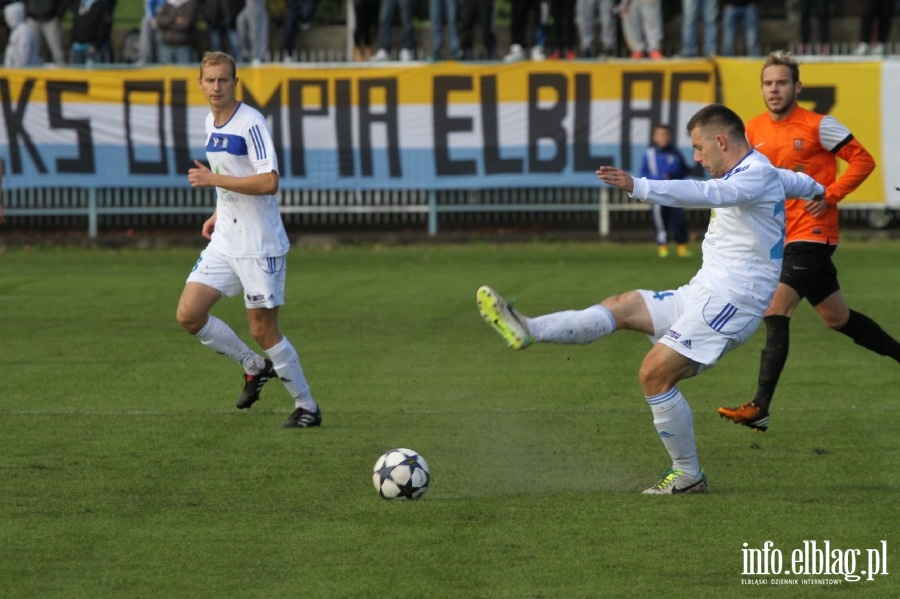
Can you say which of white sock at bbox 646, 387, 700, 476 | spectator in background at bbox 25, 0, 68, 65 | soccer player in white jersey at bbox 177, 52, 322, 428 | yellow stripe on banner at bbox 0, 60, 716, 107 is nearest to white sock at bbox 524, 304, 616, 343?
→ white sock at bbox 646, 387, 700, 476

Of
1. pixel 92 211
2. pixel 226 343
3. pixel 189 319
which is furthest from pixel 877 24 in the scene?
pixel 189 319

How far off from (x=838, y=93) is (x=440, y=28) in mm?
6691

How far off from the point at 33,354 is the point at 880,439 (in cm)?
726

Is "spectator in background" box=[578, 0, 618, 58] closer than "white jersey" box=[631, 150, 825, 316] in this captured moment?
No

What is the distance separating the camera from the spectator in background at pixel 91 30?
24.7 metres

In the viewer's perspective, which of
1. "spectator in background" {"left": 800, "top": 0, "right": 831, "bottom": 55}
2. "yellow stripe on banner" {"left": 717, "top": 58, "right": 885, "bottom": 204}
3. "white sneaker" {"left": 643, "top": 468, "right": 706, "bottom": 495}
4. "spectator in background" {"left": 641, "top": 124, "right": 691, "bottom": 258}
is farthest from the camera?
"spectator in background" {"left": 800, "top": 0, "right": 831, "bottom": 55}

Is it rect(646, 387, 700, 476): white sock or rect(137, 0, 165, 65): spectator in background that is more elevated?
rect(137, 0, 165, 65): spectator in background

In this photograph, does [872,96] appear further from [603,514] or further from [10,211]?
[603,514]

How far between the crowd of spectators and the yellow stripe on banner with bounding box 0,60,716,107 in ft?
2.13

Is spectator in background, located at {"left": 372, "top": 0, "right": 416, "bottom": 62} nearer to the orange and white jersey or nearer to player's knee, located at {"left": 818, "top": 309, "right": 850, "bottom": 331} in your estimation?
player's knee, located at {"left": 818, "top": 309, "right": 850, "bottom": 331}

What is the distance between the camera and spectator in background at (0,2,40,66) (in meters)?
24.8

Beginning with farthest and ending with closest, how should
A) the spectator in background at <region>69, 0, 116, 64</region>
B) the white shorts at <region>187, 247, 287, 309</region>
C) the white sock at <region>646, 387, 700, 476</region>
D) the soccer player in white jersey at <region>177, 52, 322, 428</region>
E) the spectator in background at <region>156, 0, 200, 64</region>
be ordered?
the spectator in background at <region>69, 0, 116, 64</region> < the spectator in background at <region>156, 0, 200, 64</region> < the white shorts at <region>187, 247, 287, 309</region> < the soccer player in white jersey at <region>177, 52, 322, 428</region> < the white sock at <region>646, 387, 700, 476</region>

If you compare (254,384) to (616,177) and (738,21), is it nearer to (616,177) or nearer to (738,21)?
(616,177)

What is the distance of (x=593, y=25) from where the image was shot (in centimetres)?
2502
